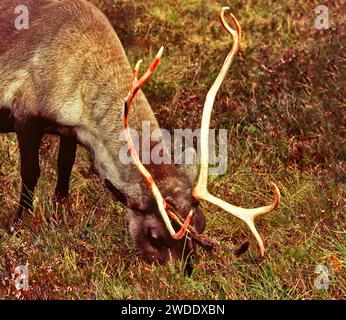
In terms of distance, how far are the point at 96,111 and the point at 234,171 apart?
5.26 ft

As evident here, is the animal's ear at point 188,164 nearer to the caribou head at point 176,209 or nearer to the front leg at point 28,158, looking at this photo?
the caribou head at point 176,209

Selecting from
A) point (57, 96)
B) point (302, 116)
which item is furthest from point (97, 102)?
point (302, 116)

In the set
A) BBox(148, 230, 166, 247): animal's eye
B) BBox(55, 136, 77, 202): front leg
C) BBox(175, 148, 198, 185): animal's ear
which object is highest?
BBox(175, 148, 198, 185): animal's ear

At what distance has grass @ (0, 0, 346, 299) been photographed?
6238mm

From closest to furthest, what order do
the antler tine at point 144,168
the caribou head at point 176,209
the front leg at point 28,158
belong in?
the antler tine at point 144,168 → the caribou head at point 176,209 → the front leg at point 28,158

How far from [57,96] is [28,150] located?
57cm

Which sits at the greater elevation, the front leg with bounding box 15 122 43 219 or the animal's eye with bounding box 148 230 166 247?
the front leg with bounding box 15 122 43 219

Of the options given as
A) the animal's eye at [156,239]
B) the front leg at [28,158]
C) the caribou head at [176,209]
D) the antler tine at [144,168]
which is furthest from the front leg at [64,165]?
the antler tine at [144,168]

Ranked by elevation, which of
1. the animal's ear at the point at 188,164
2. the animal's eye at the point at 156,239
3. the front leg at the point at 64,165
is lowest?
the animal's eye at the point at 156,239

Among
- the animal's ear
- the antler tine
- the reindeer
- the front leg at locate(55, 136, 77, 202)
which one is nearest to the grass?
the front leg at locate(55, 136, 77, 202)

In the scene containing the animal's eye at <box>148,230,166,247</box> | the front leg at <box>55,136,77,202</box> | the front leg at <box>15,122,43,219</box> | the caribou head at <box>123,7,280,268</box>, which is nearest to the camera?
the caribou head at <box>123,7,280,268</box>

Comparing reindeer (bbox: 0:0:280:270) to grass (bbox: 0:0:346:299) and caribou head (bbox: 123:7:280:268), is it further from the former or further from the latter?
grass (bbox: 0:0:346:299)

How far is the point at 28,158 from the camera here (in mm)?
7316

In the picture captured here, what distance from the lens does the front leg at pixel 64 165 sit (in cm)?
759
